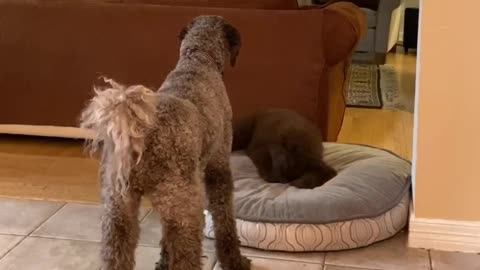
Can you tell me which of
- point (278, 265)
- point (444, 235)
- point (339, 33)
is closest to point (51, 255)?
point (278, 265)

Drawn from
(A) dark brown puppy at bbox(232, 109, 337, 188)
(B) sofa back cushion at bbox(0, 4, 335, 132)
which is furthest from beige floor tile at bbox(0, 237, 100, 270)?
(B) sofa back cushion at bbox(0, 4, 335, 132)

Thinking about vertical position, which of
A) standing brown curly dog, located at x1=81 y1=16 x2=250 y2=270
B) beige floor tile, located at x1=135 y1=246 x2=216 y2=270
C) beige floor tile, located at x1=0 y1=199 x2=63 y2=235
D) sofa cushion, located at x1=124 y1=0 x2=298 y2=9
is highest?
sofa cushion, located at x1=124 y1=0 x2=298 y2=9

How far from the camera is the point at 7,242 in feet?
8.57

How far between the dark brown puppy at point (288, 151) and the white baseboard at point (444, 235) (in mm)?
435

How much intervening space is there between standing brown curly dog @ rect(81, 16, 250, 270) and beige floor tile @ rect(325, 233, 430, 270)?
0.60 m

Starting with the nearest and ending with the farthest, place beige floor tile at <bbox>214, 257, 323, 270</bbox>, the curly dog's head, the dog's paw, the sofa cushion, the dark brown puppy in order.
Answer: the curly dog's head < the dog's paw < beige floor tile at <bbox>214, 257, 323, 270</bbox> < the dark brown puppy < the sofa cushion

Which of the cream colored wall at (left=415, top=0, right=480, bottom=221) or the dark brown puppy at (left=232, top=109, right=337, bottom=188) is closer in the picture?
the cream colored wall at (left=415, top=0, right=480, bottom=221)

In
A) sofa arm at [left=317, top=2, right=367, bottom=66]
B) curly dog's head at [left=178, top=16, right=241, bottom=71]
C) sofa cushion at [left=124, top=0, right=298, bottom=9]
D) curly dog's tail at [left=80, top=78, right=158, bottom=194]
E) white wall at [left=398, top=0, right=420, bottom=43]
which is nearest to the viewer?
curly dog's tail at [left=80, top=78, right=158, bottom=194]

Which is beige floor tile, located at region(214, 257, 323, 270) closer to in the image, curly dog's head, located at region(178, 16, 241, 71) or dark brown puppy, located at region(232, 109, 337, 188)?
dark brown puppy, located at region(232, 109, 337, 188)

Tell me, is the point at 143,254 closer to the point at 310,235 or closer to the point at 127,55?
the point at 310,235

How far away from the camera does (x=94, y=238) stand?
104 inches

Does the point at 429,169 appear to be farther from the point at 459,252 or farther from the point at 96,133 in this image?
the point at 96,133

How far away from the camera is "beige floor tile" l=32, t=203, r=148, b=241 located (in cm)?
267

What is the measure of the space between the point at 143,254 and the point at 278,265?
49cm
